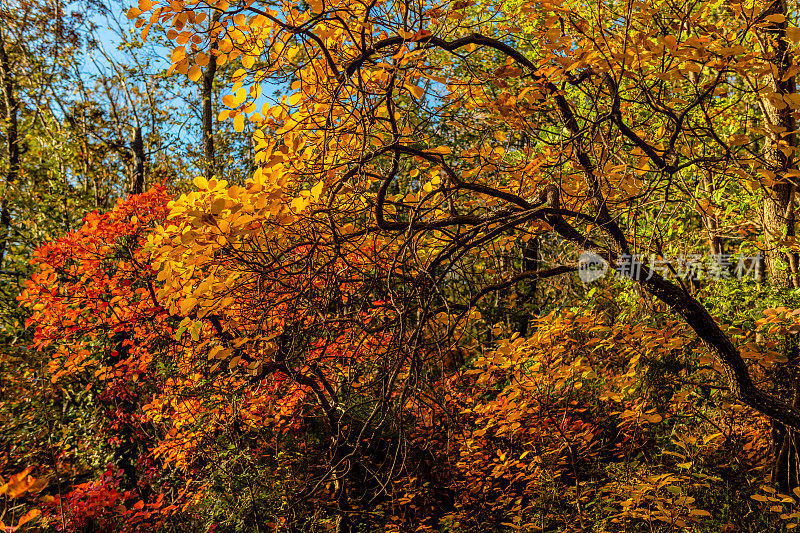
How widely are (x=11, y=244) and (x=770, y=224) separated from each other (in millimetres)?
9719

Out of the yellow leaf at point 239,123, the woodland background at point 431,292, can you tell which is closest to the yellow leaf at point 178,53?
the woodland background at point 431,292

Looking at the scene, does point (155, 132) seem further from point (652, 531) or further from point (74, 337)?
point (652, 531)

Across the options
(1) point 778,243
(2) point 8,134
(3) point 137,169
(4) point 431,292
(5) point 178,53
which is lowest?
(4) point 431,292

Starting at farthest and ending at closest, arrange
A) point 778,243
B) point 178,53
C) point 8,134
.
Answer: point 8,134 < point 778,243 < point 178,53

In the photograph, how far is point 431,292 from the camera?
2.14 meters

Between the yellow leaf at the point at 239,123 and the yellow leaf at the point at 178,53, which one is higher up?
the yellow leaf at the point at 178,53

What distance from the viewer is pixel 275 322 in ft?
11.5

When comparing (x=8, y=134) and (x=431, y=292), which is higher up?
(x=8, y=134)

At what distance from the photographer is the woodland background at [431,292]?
Result: 215 cm

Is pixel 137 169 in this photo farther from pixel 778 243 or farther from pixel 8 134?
pixel 778 243

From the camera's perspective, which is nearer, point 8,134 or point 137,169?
point 137,169

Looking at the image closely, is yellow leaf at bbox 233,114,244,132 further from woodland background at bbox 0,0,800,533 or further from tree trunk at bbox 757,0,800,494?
tree trunk at bbox 757,0,800,494

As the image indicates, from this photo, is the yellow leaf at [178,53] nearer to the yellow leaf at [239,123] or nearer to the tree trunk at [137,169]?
the yellow leaf at [239,123]
